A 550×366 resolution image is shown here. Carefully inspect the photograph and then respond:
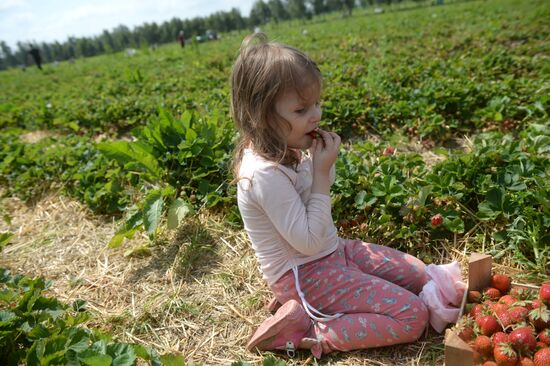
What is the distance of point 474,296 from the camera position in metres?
1.87

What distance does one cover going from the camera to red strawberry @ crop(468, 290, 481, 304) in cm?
186

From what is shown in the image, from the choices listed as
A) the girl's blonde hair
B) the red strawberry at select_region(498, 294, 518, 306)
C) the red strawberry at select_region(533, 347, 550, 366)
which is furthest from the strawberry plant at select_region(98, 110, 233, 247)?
the red strawberry at select_region(533, 347, 550, 366)

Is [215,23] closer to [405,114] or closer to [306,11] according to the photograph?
[306,11]

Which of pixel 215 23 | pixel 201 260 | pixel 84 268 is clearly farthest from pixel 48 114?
pixel 215 23

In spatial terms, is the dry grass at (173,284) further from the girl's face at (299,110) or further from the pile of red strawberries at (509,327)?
the girl's face at (299,110)

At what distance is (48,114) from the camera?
6.88 meters

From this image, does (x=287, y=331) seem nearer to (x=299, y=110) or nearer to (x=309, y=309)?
(x=309, y=309)

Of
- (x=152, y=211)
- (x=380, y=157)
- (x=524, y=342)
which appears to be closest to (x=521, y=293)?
(x=524, y=342)

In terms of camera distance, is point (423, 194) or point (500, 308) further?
point (423, 194)

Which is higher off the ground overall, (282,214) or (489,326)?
(282,214)

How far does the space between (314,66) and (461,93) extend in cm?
296

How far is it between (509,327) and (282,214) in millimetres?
1064

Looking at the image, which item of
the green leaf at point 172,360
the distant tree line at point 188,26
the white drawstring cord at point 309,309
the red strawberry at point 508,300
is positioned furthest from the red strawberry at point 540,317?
the distant tree line at point 188,26

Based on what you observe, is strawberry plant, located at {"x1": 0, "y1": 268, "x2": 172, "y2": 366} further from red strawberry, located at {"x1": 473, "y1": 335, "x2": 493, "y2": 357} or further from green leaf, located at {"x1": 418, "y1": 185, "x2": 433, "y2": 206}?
green leaf, located at {"x1": 418, "y1": 185, "x2": 433, "y2": 206}
